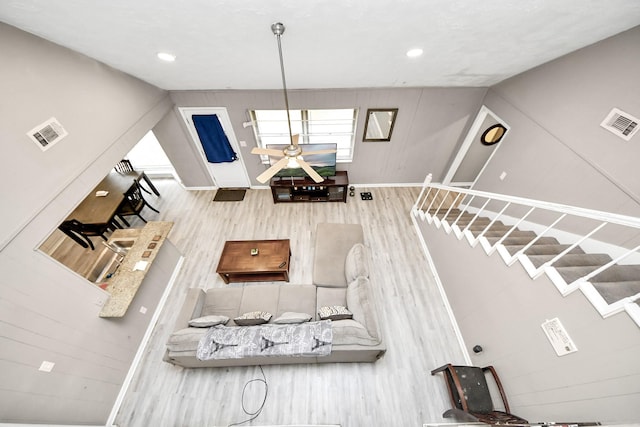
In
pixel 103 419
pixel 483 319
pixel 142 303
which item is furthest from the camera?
pixel 142 303

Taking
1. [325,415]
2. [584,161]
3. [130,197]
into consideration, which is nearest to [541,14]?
[584,161]

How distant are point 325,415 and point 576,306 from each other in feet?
8.66

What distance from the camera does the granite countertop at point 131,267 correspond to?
272 centimetres

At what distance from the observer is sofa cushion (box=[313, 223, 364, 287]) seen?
11.1 feet

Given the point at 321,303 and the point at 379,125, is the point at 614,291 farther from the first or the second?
the point at 379,125

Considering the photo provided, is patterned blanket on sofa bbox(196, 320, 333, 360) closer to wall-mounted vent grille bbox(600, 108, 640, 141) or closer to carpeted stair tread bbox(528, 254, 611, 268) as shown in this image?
carpeted stair tread bbox(528, 254, 611, 268)

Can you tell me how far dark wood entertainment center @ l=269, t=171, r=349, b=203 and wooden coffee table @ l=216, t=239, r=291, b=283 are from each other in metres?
1.51

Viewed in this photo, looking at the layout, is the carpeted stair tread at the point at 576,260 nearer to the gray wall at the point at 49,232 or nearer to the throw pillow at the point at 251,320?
the throw pillow at the point at 251,320

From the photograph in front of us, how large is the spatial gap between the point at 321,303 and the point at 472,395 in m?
1.86

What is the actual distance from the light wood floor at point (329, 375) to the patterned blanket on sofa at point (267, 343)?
0.72 metres

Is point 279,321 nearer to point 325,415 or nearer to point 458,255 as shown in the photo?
point 325,415

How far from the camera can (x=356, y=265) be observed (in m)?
3.12

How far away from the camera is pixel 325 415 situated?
261 centimetres

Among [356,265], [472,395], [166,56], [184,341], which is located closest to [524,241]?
[472,395]
